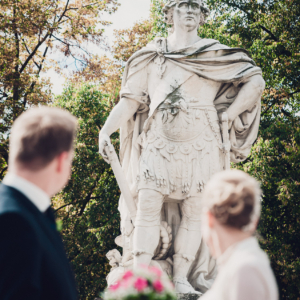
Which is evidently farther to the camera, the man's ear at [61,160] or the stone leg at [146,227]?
the stone leg at [146,227]

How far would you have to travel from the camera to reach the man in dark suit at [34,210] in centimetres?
194

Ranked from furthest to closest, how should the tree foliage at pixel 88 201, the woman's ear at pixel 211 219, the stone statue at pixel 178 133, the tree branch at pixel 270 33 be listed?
the tree branch at pixel 270 33 → the tree foliage at pixel 88 201 → the stone statue at pixel 178 133 → the woman's ear at pixel 211 219

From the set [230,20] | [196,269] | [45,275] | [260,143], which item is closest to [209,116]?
[196,269]

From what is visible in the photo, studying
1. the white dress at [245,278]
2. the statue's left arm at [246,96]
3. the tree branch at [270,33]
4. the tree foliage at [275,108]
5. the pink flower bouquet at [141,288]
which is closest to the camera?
the white dress at [245,278]

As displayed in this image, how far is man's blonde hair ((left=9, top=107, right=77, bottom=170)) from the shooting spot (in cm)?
207

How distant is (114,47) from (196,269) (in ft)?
42.6

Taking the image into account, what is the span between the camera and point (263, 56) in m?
15.0

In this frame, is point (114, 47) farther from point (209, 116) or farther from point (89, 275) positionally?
point (209, 116)

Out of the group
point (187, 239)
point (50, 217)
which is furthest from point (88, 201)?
point (50, 217)

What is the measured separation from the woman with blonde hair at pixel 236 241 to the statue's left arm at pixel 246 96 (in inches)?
168

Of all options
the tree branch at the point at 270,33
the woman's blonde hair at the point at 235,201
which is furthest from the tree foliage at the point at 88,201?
the woman's blonde hair at the point at 235,201

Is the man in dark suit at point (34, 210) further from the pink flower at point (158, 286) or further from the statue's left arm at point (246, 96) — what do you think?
the statue's left arm at point (246, 96)

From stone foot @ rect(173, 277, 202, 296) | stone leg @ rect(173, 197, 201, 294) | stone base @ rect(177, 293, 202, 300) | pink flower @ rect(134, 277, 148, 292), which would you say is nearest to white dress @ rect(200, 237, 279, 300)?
pink flower @ rect(134, 277, 148, 292)

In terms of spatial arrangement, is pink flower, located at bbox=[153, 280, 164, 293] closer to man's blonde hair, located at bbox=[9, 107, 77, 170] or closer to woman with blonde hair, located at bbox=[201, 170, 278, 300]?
woman with blonde hair, located at bbox=[201, 170, 278, 300]
